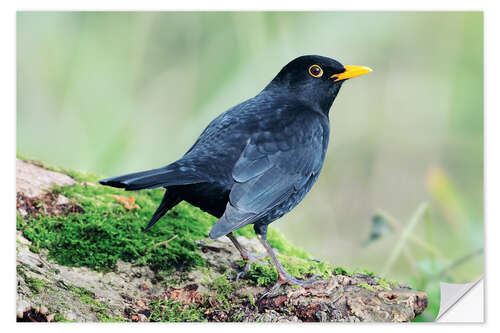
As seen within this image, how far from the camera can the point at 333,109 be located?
4.98 m

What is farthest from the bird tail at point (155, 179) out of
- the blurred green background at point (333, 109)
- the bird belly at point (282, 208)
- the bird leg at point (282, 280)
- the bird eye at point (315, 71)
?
the blurred green background at point (333, 109)

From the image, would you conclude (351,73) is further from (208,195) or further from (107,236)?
(107,236)

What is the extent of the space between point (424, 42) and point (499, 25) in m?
0.59

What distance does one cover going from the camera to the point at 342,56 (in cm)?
471

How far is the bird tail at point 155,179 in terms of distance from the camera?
2.78 m

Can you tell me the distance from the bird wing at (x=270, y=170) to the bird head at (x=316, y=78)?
0.28 meters

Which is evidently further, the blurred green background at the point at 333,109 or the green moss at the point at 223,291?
the blurred green background at the point at 333,109

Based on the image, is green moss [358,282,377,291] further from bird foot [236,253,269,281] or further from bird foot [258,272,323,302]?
bird foot [236,253,269,281]

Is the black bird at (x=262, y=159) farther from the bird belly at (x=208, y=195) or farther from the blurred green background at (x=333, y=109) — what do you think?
the blurred green background at (x=333, y=109)

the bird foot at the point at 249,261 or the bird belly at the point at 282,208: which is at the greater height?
the bird belly at the point at 282,208

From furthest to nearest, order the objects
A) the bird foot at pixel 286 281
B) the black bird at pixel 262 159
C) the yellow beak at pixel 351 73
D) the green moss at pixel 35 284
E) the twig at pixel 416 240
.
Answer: the twig at pixel 416 240 < the yellow beak at pixel 351 73 < the bird foot at pixel 286 281 < the green moss at pixel 35 284 < the black bird at pixel 262 159

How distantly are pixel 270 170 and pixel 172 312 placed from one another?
1.11 metres
